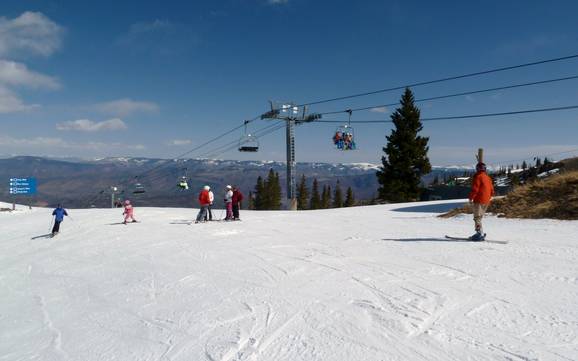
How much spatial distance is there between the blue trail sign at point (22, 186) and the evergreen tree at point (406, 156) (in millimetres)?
43089

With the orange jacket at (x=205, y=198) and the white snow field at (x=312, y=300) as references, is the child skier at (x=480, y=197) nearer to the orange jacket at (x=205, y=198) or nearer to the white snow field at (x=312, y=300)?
the white snow field at (x=312, y=300)

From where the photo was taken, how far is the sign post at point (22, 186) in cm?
4570

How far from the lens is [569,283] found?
6773mm

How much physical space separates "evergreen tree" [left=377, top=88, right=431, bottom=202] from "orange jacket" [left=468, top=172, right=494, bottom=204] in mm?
39610

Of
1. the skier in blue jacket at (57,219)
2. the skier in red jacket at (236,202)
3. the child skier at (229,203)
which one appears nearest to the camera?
the child skier at (229,203)

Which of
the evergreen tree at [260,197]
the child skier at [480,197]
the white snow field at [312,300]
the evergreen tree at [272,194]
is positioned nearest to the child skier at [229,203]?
the white snow field at [312,300]

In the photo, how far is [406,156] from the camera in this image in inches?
1992

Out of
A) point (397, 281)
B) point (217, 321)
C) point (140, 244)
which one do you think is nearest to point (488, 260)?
point (397, 281)

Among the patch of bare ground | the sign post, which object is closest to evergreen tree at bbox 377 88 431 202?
the patch of bare ground

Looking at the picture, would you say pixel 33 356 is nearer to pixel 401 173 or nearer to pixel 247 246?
pixel 247 246

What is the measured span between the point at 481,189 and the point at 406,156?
41.0 meters

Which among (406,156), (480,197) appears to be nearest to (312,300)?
(480,197)

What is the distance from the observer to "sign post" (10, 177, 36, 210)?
45.7m

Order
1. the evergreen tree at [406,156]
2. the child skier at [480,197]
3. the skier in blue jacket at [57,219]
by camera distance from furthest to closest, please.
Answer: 1. the evergreen tree at [406,156]
2. the skier in blue jacket at [57,219]
3. the child skier at [480,197]
